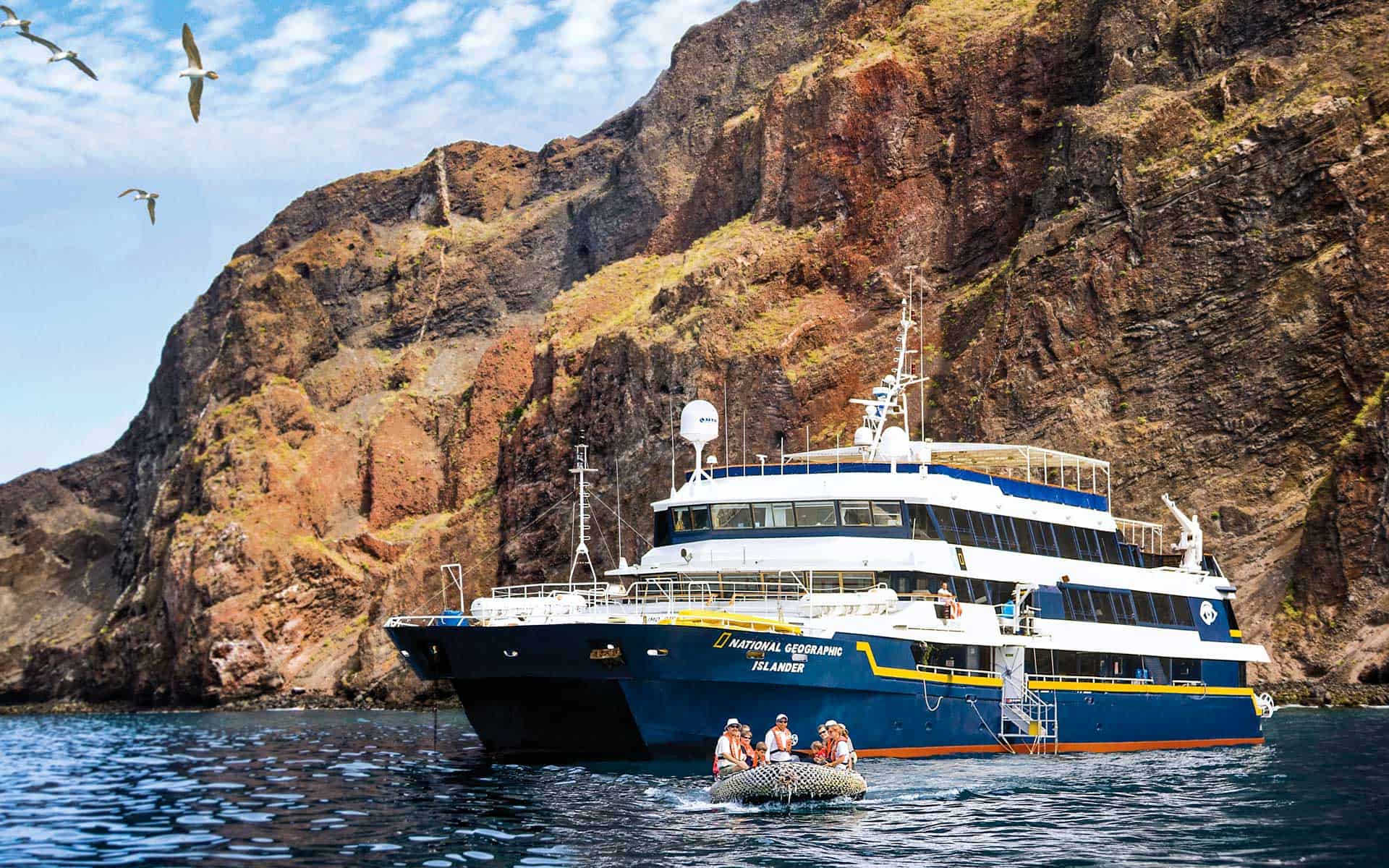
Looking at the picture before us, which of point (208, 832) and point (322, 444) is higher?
point (322, 444)

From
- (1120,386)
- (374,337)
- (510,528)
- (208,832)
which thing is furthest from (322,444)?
(208,832)

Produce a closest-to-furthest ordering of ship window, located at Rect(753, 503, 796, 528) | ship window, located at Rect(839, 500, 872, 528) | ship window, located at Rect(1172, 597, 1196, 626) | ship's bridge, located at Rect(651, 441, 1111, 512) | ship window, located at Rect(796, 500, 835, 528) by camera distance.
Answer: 1. ship window, located at Rect(839, 500, 872, 528)
2. ship window, located at Rect(796, 500, 835, 528)
3. ship's bridge, located at Rect(651, 441, 1111, 512)
4. ship window, located at Rect(753, 503, 796, 528)
5. ship window, located at Rect(1172, 597, 1196, 626)

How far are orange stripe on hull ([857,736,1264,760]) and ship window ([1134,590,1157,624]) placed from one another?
3546 millimetres

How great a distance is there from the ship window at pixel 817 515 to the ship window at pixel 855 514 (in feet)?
0.87

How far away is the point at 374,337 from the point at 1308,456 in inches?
3411

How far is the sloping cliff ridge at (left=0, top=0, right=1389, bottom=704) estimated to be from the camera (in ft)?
226

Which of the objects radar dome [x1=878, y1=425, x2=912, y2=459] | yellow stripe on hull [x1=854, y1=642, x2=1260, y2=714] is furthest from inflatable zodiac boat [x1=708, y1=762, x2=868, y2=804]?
radar dome [x1=878, y1=425, x2=912, y2=459]

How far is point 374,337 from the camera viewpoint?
13175 cm

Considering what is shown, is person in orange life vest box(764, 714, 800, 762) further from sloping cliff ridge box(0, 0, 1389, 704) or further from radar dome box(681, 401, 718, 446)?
sloping cliff ridge box(0, 0, 1389, 704)

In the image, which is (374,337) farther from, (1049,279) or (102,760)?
(102,760)

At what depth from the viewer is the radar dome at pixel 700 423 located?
140 feet

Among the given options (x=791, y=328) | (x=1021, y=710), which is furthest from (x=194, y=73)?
(x=791, y=328)

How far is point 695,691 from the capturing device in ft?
111

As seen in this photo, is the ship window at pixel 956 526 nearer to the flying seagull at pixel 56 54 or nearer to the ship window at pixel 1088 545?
the ship window at pixel 1088 545
